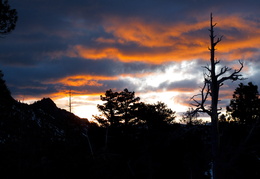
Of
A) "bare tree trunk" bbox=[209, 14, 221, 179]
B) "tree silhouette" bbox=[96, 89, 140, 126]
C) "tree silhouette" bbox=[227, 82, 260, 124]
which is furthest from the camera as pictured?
"tree silhouette" bbox=[96, 89, 140, 126]

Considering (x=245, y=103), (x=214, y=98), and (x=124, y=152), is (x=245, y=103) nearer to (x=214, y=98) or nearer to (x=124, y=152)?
(x=124, y=152)

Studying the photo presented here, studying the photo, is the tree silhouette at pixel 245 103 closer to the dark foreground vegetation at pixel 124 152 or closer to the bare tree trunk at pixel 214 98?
the dark foreground vegetation at pixel 124 152

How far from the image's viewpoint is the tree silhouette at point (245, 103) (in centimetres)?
3931

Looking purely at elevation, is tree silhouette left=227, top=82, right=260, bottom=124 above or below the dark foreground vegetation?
above

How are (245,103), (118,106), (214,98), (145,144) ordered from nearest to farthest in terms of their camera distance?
(214,98), (145,144), (245,103), (118,106)

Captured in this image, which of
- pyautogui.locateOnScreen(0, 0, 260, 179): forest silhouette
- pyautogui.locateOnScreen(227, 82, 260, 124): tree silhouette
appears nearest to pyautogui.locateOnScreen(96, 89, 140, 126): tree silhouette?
pyautogui.locateOnScreen(0, 0, 260, 179): forest silhouette

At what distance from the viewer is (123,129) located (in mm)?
41344

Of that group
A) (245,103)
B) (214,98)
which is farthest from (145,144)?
(214,98)

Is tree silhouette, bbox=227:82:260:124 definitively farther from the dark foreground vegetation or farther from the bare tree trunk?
the bare tree trunk

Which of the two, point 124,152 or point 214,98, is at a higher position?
point 214,98

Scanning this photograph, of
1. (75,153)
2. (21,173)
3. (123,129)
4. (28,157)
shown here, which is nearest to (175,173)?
(123,129)

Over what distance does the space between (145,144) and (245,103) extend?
50.0 feet

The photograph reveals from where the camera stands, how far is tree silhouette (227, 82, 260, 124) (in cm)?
3931

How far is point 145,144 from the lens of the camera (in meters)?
33.8
